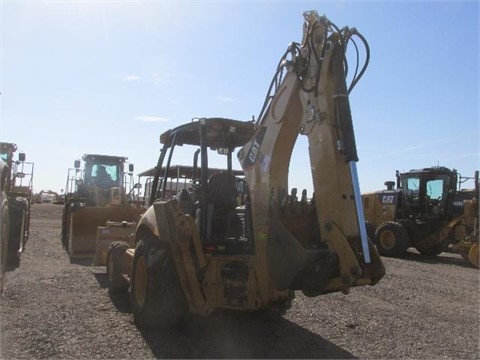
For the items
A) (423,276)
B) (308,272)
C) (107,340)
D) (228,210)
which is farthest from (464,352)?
(423,276)

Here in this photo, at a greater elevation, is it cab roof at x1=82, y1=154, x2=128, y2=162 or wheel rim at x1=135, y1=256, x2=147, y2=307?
cab roof at x1=82, y1=154, x2=128, y2=162

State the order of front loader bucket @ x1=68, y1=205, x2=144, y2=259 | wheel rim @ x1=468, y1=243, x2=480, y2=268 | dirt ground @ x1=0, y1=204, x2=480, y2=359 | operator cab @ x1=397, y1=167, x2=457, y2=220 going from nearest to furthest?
1. dirt ground @ x1=0, y1=204, x2=480, y2=359
2. front loader bucket @ x1=68, y1=205, x2=144, y2=259
3. wheel rim @ x1=468, y1=243, x2=480, y2=268
4. operator cab @ x1=397, y1=167, x2=457, y2=220

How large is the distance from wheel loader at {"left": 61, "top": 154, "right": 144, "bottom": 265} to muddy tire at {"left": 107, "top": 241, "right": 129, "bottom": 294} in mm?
1244

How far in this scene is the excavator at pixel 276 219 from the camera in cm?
457

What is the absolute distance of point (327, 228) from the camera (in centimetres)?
463

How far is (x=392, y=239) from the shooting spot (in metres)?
15.4

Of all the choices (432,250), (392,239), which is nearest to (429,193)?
(432,250)

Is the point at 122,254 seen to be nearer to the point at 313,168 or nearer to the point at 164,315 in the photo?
the point at 164,315

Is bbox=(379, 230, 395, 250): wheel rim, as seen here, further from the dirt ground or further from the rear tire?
the dirt ground

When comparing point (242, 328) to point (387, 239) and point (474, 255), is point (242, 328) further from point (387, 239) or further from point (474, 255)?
point (387, 239)

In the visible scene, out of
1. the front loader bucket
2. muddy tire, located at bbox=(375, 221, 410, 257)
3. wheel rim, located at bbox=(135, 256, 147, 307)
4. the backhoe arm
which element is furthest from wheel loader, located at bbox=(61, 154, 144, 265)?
muddy tire, located at bbox=(375, 221, 410, 257)

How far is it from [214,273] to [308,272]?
1.13 m

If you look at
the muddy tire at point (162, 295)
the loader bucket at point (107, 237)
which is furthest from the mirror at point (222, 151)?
the loader bucket at point (107, 237)

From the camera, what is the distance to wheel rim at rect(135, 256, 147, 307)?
19.4 ft
